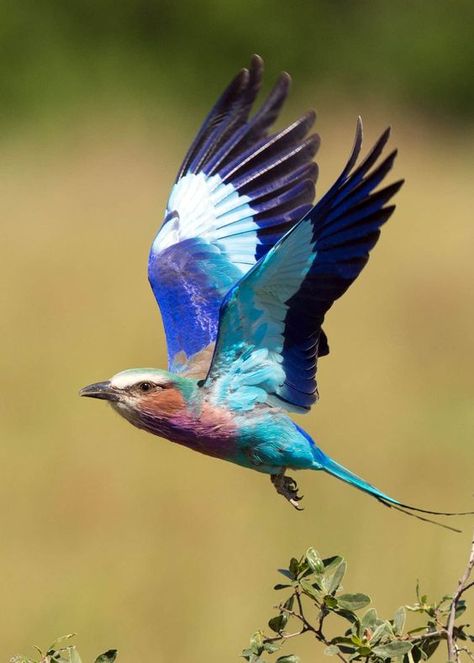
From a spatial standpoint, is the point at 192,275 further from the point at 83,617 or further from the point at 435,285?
the point at 435,285

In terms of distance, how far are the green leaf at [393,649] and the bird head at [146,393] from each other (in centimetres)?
121

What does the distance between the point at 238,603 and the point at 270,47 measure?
35.9ft

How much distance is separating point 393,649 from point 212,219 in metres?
2.44

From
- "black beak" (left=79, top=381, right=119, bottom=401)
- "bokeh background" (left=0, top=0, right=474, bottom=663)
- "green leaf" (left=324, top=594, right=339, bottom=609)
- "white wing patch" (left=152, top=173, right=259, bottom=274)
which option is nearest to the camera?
"green leaf" (left=324, top=594, right=339, bottom=609)

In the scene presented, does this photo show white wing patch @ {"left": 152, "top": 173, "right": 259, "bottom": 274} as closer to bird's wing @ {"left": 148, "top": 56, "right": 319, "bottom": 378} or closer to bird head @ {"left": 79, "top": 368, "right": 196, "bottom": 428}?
bird's wing @ {"left": 148, "top": 56, "right": 319, "bottom": 378}

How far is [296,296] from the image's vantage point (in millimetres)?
3742

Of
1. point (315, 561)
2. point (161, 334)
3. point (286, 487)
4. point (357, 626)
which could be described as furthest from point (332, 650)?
point (161, 334)

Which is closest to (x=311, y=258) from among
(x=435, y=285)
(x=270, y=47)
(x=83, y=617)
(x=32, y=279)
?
(x=83, y=617)

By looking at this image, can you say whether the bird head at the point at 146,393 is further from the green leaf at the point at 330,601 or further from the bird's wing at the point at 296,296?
the green leaf at the point at 330,601

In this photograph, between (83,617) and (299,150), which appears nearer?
(299,150)

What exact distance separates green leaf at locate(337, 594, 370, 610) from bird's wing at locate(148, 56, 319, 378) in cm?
156

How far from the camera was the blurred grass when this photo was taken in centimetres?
577

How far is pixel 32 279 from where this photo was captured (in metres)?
9.80

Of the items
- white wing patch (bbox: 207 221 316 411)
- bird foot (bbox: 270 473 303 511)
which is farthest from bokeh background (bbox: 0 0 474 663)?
white wing patch (bbox: 207 221 316 411)
